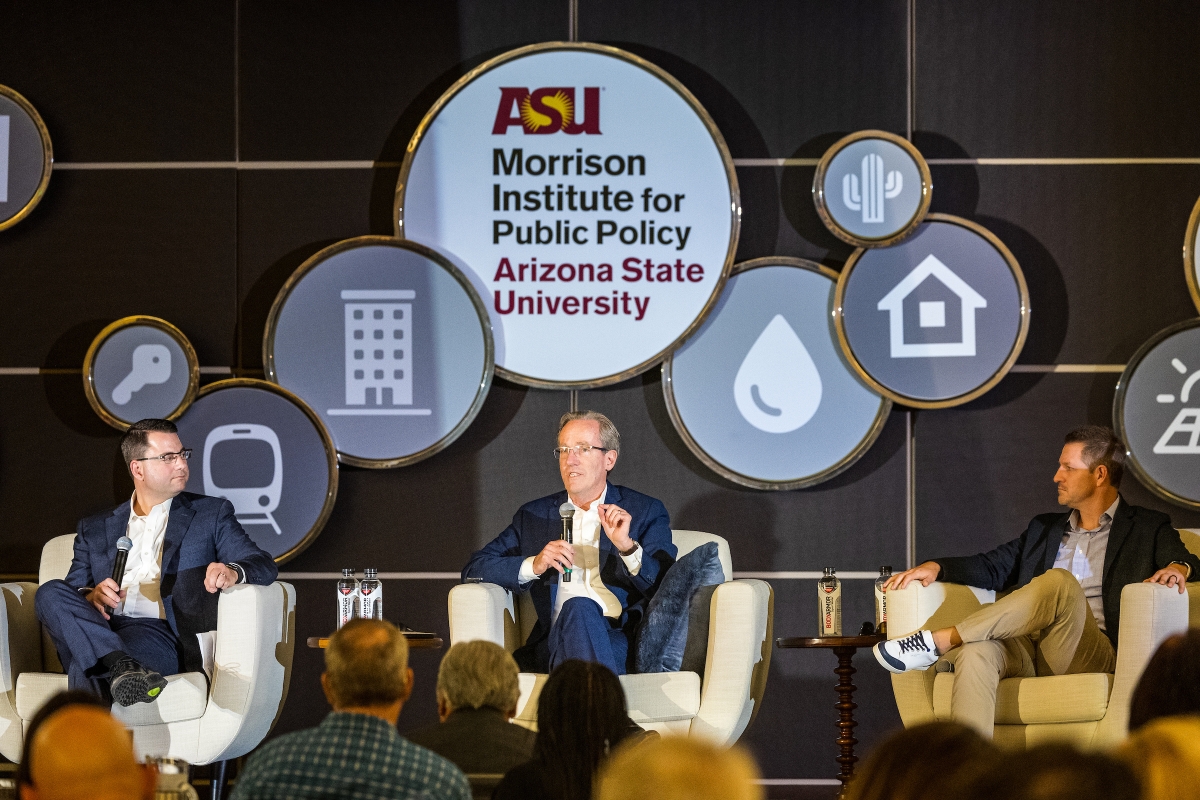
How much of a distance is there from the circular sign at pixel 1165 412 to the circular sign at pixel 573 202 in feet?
5.27

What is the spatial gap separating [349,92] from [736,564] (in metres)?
2.35

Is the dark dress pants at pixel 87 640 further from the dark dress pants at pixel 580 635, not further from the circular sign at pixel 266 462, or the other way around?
the dark dress pants at pixel 580 635

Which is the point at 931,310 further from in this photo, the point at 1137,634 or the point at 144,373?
the point at 144,373

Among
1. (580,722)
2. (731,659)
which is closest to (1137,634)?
(731,659)

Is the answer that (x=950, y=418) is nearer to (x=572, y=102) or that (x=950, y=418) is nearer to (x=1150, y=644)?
(x=1150, y=644)

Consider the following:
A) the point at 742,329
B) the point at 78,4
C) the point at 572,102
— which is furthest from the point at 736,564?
the point at 78,4

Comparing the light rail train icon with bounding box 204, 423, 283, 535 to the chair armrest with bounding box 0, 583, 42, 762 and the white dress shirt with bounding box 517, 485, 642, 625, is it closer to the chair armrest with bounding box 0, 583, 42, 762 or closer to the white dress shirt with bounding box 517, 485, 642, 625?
the chair armrest with bounding box 0, 583, 42, 762

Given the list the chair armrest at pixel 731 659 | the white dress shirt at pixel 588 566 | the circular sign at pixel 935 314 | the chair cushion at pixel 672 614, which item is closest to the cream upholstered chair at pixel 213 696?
the white dress shirt at pixel 588 566

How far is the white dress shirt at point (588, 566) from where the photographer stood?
399cm

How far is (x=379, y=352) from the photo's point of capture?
491cm

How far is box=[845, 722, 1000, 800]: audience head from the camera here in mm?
1141

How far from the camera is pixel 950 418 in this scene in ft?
16.2

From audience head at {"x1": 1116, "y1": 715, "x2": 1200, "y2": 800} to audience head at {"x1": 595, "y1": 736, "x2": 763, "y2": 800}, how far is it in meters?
0.39

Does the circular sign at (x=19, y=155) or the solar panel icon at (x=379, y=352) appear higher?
the circular sign at (x=19, y=155)
